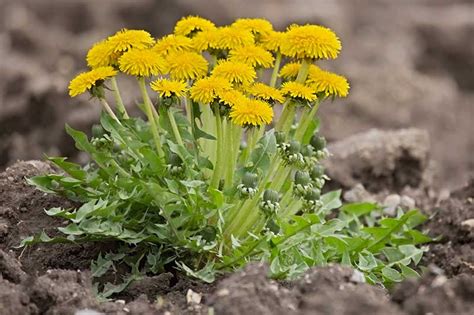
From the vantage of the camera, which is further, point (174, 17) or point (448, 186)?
point (174, 17)

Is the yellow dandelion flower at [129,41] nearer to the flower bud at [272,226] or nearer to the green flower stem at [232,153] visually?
the green flower stem at [232,153]

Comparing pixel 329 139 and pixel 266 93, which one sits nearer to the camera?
pixel 266 93

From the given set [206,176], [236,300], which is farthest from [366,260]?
[236,300]

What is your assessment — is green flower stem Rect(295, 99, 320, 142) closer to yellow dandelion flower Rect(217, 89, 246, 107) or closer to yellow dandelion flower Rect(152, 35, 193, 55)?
yellow dandelion flower Rect(217, 89, 246, 107)

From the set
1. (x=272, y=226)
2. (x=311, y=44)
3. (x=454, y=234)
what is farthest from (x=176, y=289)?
(x=454, y=234)

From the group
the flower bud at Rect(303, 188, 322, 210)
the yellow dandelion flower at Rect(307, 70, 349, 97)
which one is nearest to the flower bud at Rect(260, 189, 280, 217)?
the flower bud at Rect(303, 188, 322, 210)

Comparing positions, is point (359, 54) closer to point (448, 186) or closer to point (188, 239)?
point (448, 186)

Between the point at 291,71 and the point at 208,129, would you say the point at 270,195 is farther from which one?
the point at 291,71
